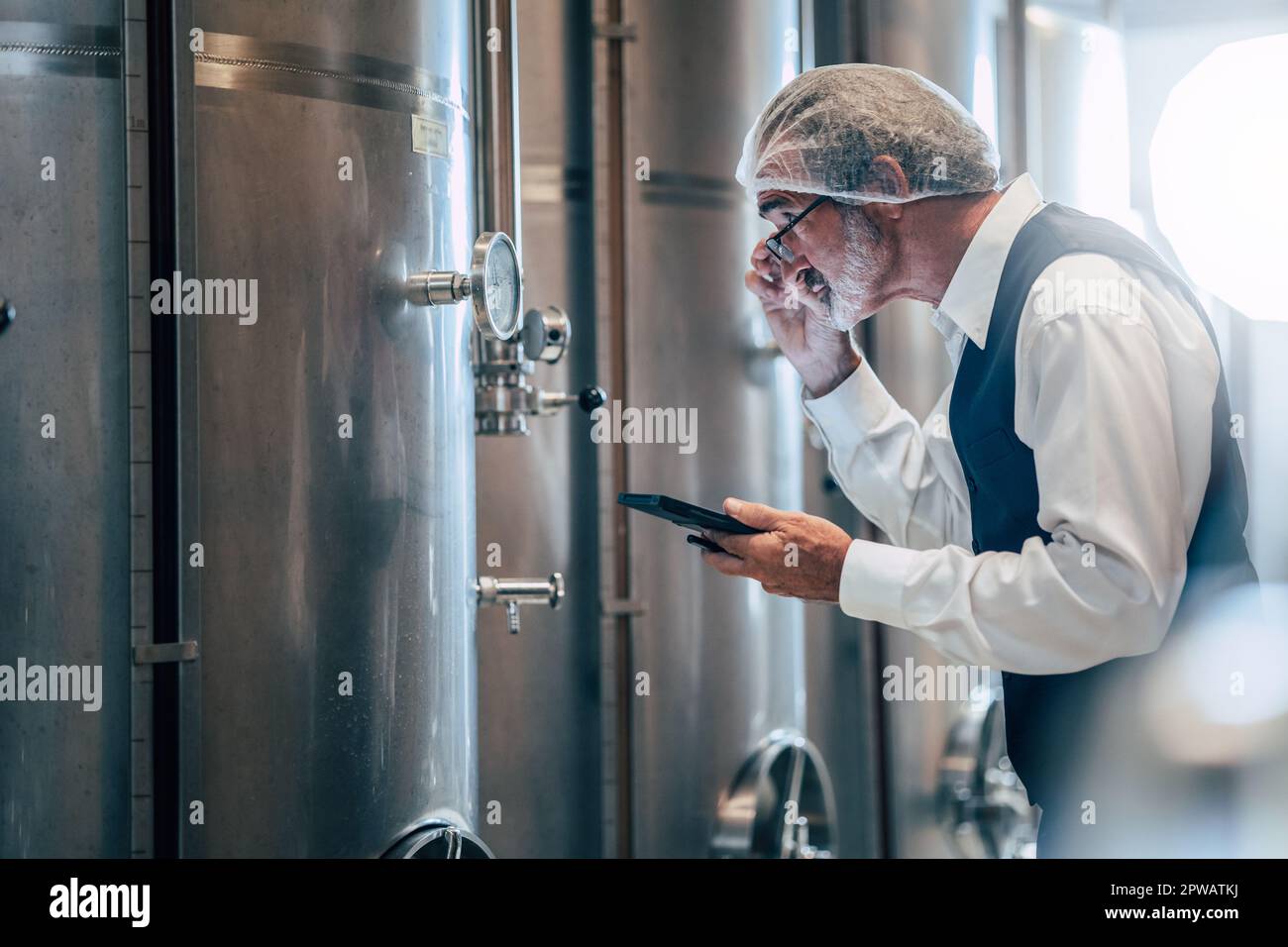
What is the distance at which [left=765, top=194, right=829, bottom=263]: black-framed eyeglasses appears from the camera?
4.67ft

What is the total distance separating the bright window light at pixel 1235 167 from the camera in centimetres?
222

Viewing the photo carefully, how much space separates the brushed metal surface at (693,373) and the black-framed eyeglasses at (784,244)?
1.99 feet

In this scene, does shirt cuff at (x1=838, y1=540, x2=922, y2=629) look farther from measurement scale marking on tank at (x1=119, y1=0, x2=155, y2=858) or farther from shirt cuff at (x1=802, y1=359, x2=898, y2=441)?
measurement scale marking on tank at (x1=119, y1=0, x2=155, y2=858)

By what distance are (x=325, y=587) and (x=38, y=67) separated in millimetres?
661

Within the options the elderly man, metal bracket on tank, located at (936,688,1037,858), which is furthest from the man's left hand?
metal bracket on tank, located at (936,688,1037,858)

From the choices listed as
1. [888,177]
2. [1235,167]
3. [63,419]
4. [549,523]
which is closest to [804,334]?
[888,177]

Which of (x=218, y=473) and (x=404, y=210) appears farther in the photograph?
(x=404, y=210)

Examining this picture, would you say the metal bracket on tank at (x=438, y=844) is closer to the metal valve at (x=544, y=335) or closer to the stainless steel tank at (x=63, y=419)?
the stainless steel tank at (x=63, y=419)

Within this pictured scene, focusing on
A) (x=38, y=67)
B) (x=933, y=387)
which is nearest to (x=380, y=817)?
(x=38, y=67)

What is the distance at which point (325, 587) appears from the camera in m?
1.42

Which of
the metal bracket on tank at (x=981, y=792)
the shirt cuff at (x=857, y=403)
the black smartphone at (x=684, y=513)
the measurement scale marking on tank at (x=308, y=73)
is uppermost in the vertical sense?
the measurement scale marking on tank at (x=308, y=73)

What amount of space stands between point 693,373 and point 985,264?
0.83 m

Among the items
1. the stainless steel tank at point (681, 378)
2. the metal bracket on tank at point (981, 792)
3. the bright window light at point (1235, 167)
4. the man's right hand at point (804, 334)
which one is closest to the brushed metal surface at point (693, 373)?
the stainless steel tank at point (681, 378)
